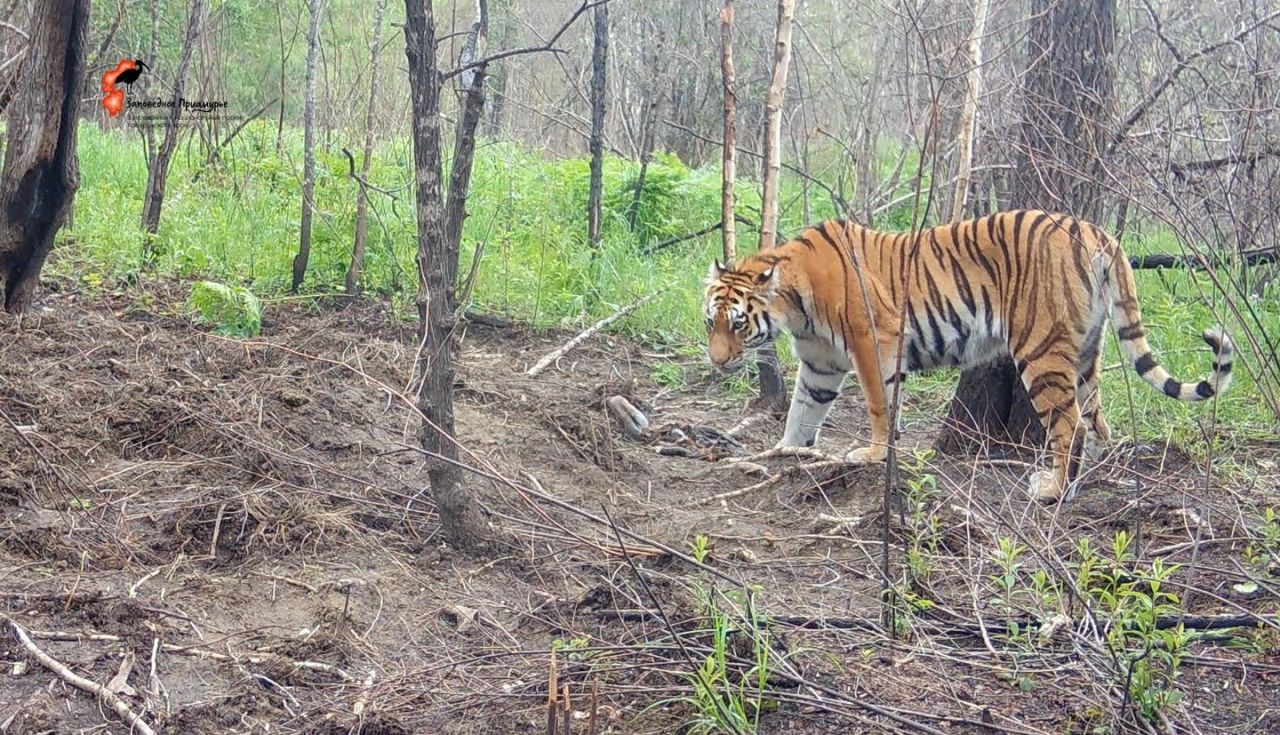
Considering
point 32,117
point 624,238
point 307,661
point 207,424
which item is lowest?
Answer: point 307,661

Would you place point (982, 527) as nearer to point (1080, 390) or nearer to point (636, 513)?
point (636, 513)

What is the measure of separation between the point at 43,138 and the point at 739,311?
3710 mm

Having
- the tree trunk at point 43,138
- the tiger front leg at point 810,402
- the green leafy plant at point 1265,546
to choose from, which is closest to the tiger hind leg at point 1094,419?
the tiger front leg at point 810,402

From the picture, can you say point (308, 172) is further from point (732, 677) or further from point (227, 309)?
point (732, 677)

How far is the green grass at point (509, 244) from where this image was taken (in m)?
7.23

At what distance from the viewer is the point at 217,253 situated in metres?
8.52

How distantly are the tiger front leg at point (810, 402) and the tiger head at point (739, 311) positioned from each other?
0.33 metres

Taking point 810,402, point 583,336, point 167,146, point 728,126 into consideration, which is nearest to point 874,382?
point 810,402

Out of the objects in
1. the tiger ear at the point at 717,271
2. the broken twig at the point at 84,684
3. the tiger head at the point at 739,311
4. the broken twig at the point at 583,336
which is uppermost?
the tiger ear at the point at 717,271

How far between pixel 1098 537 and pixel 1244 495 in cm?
78

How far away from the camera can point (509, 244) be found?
9.12 m

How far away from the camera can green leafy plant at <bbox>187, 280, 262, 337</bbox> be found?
271 inches

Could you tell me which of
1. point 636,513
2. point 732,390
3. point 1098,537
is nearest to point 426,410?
point 636,513

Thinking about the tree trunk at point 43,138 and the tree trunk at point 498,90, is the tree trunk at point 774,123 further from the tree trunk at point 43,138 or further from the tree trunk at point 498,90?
the tree trunk at point 498,90
